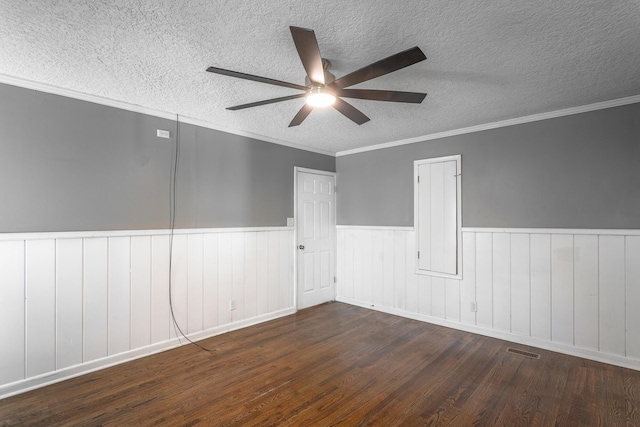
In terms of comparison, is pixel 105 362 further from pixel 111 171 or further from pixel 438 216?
pixel 438 216

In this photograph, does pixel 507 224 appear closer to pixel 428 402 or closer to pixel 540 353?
pixel 540 353

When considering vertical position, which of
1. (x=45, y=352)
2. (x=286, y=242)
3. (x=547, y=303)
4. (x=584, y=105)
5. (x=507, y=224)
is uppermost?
(x=584, y=105)

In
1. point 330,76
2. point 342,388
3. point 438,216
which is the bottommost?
point 342,388

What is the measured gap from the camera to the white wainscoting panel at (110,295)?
8.16 feet

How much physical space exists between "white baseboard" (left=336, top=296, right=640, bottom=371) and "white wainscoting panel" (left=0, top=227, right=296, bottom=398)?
2.03m

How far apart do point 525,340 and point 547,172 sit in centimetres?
185

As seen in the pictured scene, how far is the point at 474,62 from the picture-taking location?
7.37 feet

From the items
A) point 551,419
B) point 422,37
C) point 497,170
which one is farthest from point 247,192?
point 551,419

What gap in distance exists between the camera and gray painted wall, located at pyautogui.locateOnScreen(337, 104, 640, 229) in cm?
292

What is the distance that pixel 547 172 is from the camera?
3.31 meters

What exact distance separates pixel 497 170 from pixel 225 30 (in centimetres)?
327

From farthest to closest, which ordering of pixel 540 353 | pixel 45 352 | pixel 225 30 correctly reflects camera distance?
1. pixel 540 353
2. pixel 45 352
3. pixel 225 30

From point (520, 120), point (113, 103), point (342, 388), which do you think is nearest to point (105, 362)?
point (342, 388)

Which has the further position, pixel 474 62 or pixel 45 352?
pixel 45 352
